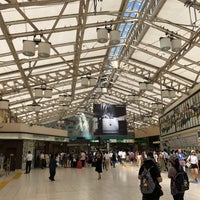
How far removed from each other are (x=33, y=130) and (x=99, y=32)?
46.4ft

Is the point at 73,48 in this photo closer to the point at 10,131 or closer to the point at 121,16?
the point at 121,16

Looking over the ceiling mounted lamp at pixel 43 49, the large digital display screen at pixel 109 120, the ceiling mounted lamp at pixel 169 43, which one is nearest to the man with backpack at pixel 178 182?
the ceiling mounted lamp at pixel 169 43

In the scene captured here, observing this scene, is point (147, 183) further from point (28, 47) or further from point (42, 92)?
point (42, 92)

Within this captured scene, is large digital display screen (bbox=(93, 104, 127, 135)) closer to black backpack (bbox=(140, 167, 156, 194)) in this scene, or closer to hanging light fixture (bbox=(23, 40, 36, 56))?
hanging light fixture (bbox=(23, 40, 36, 56))

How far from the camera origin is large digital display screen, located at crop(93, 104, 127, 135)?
15.4 m

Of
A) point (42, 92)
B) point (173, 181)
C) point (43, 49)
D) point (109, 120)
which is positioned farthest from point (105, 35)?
point (109, 120)

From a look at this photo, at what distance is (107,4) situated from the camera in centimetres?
855

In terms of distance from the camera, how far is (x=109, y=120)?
15.8 m

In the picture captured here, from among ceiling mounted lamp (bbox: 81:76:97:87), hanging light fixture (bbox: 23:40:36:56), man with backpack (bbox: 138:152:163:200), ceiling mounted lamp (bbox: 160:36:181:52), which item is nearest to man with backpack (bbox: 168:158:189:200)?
man with backpack (bbox: 138:152:163:200)

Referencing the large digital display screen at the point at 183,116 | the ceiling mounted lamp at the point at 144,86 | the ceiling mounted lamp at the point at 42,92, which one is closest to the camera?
the ceiling mounted lamp at the point at 42,92

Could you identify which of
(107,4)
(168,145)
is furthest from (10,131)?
(168,145)

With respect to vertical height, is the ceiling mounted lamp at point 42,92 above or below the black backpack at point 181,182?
above

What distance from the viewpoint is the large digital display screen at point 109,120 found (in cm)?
1539

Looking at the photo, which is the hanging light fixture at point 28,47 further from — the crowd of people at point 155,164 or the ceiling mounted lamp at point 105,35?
the crowd of people at point 155,164
